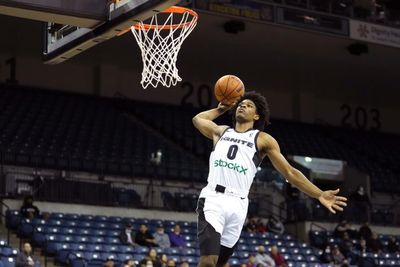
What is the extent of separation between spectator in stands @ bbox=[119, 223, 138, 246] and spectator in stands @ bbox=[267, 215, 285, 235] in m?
4.75

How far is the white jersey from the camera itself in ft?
20.4

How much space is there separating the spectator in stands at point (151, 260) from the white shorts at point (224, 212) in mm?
8902

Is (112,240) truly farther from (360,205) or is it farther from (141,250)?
(360,205)

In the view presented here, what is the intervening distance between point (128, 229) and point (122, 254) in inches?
40.4

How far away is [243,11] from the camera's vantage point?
21.7m

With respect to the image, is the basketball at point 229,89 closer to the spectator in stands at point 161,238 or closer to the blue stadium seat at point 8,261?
the blue stadium seat at point 8,261

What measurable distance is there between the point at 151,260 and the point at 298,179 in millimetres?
9393

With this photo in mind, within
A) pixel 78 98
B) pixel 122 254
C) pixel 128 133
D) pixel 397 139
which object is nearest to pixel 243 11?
pixel 128 133

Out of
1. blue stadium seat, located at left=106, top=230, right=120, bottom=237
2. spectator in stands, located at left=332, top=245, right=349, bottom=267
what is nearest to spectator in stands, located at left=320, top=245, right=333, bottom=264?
spectator in stands, located at left=332, top=245, right=349, bottom=267

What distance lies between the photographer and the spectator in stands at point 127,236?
1717 cm

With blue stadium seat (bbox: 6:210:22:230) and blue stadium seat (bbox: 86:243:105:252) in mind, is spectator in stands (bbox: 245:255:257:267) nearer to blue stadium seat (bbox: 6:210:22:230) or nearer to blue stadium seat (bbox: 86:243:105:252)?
blue stadium seat (bbox: 86:243:105:252)

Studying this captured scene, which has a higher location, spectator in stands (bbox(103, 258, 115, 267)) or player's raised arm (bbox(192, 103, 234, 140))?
Result: player's raised arm (bbox(192, 103, 234, 140))

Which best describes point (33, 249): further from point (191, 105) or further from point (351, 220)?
point (191, 105)

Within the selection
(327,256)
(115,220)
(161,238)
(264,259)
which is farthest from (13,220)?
(327,256)
